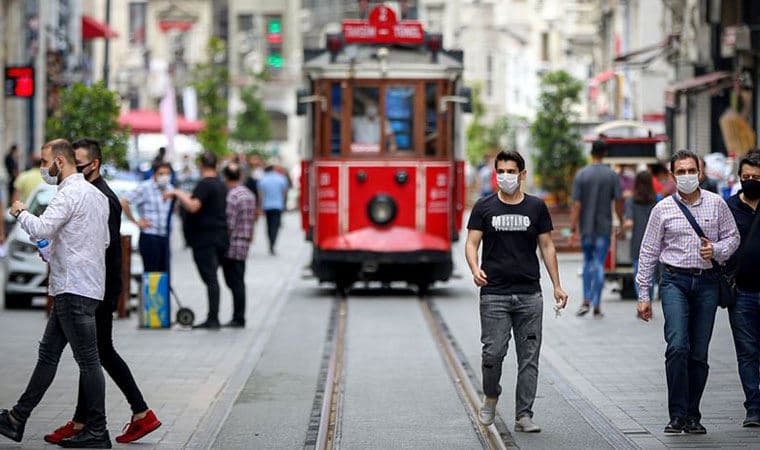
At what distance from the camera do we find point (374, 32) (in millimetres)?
23516

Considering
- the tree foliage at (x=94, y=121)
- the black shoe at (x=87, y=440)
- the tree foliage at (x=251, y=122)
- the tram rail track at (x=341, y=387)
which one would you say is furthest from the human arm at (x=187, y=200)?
the tree foliage at (x=251, y=122)

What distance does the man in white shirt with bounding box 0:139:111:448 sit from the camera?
1040 centimetres

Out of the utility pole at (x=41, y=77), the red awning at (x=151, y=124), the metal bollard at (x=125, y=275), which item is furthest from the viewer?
the red awning at (x=151, y=124)

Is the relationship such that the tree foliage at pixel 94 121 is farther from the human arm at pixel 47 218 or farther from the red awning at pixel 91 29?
the red awning at pixel 91 29

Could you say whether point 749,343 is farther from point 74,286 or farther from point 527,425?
point 74,286

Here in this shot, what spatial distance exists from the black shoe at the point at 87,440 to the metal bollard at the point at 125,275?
8144 mm

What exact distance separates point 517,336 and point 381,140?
12.2 metres

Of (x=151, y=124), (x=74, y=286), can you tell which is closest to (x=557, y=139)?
(x=151, y=124)

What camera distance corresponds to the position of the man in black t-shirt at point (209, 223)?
712 inches

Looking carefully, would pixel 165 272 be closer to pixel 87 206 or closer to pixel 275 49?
pixel 87 206

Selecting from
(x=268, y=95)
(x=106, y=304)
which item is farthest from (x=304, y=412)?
(x=268, y=95)

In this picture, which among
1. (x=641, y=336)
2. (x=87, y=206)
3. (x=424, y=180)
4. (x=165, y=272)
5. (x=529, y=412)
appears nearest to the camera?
(x=87, y=206)

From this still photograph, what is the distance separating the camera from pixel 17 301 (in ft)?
69.9

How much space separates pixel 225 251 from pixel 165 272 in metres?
0.76
